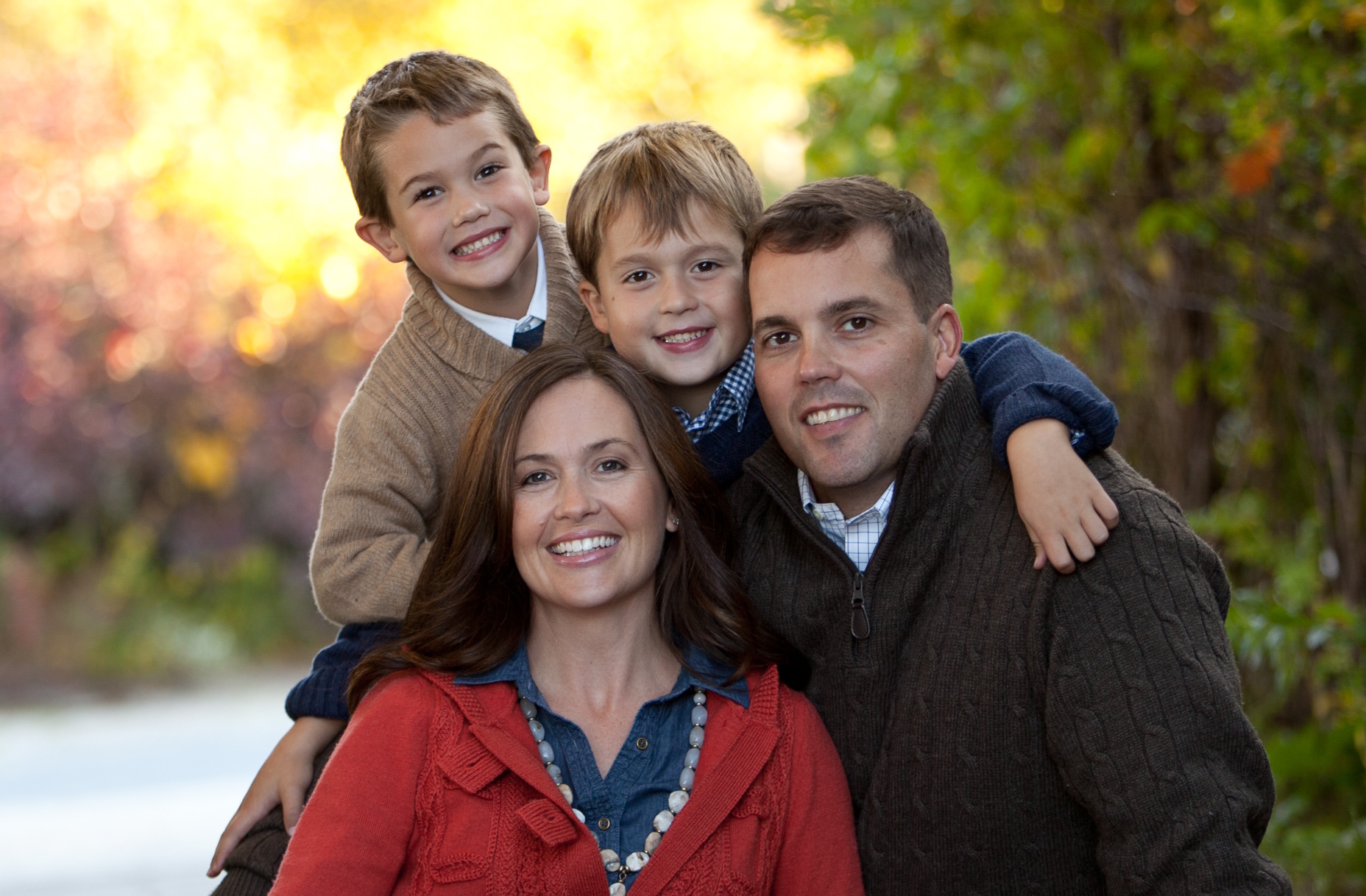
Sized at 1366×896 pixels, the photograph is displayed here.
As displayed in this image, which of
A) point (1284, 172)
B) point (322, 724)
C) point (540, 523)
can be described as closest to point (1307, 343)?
point (1284, 172)

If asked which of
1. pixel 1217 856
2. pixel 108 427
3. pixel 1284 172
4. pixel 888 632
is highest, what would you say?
pixel 108 427

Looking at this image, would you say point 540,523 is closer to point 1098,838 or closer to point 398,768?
point 398,768

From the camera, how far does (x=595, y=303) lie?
2.61m

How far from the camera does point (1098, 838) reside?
6.50 ft

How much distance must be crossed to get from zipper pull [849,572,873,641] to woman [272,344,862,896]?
15 cm

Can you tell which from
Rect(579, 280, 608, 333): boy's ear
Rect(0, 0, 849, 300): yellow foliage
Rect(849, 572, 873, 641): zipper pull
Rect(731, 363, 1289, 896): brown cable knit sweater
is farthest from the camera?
Rect(0, 0, 849, 300): yellow foliage

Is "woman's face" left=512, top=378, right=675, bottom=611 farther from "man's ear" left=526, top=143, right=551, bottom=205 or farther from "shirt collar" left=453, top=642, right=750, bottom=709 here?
"man's ear" left=526, top=143, right=551, bottom=205

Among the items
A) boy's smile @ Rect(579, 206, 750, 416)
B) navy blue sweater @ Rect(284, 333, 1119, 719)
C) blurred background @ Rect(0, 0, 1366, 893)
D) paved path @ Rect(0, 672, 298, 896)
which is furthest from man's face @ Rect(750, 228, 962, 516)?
paved path @ Rect(0, 672, 298, 896)

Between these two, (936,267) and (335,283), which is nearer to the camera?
(936,267)

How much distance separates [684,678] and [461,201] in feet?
3.45

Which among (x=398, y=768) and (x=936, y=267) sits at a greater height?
(x=936, y=267)

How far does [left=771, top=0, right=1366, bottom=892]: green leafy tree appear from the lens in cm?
314

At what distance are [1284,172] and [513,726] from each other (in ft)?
7.90

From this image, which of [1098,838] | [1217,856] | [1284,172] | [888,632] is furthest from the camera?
[1284,172]
